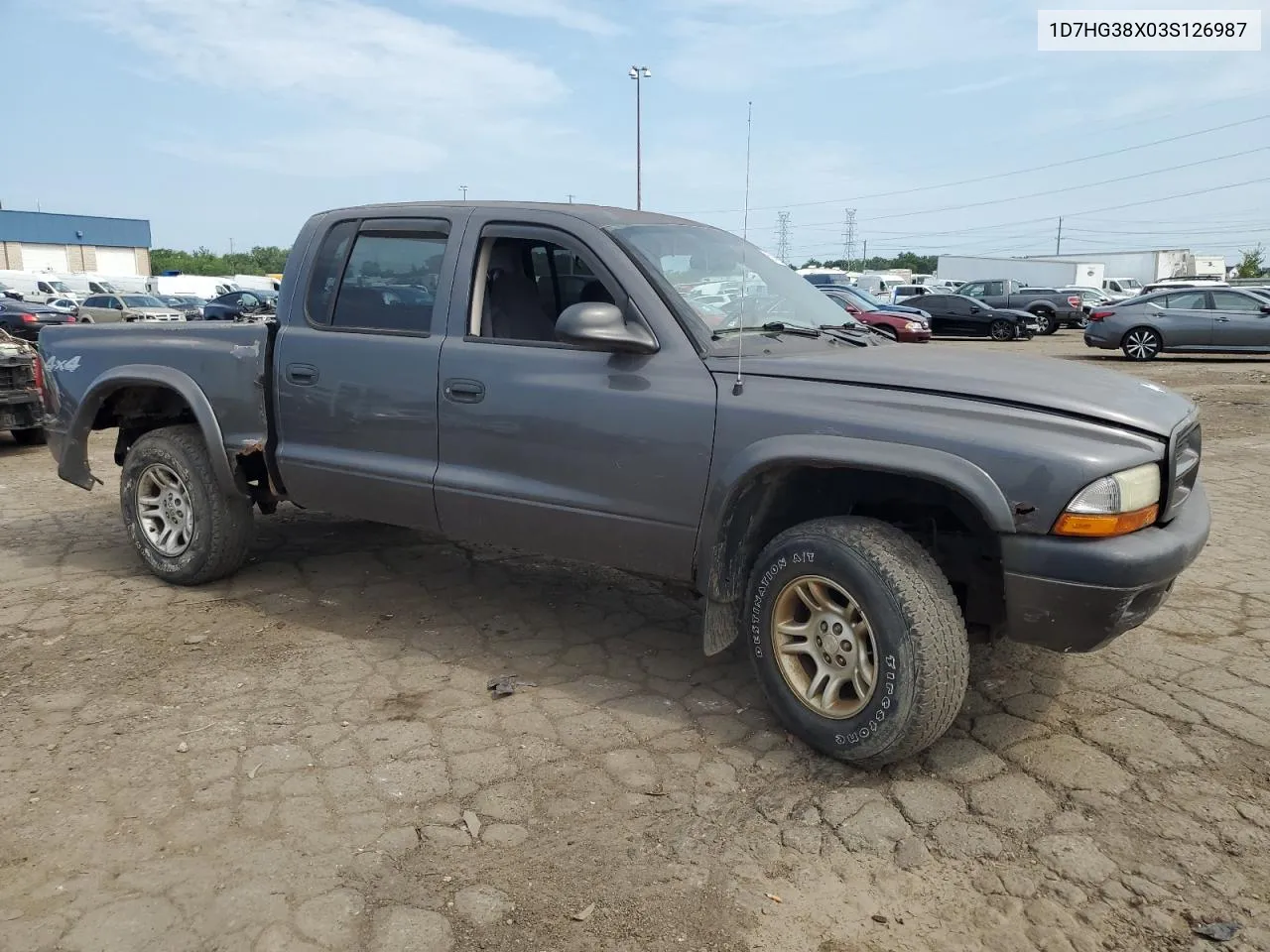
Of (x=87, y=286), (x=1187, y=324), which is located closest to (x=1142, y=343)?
(x=1187, y=324)

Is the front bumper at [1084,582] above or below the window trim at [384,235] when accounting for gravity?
below

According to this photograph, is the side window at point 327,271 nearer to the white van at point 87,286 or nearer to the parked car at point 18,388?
the parked car at point 18,388

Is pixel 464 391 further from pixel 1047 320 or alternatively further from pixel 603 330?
pixel 1047 320

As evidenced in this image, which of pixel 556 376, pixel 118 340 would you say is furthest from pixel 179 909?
pixel 118 340

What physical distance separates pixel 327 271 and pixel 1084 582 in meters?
3.43

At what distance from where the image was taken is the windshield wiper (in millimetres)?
3705

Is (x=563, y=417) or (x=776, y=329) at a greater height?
(x=776, y=329)

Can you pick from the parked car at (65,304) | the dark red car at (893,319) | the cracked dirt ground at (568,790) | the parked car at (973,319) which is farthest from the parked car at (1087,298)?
the parked car at (65,304)

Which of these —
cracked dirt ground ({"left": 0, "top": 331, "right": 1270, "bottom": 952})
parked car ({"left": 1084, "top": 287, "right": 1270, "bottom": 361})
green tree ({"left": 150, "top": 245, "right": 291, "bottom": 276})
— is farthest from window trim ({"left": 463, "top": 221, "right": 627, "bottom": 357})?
green tree ({"left": 150, "top": 245, "right": 291, "bottom": 276})

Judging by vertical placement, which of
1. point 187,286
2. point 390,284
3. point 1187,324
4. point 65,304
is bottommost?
point 1187,324

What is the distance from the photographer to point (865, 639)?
10.3 ft

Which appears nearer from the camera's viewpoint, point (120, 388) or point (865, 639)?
point (865, 639)

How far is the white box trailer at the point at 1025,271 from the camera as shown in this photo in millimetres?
54438

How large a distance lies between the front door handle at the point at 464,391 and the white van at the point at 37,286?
3774 centimetres
